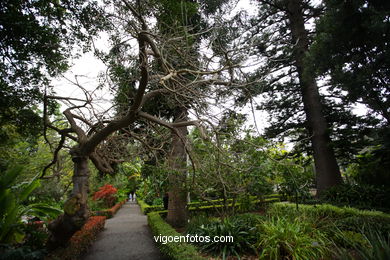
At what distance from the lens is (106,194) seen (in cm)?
1500

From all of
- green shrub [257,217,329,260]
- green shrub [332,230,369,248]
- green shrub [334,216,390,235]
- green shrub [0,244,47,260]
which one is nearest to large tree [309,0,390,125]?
green shrub [334,216,390,235]

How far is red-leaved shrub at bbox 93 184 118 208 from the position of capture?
1378 cm

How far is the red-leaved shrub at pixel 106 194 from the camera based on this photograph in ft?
45.2

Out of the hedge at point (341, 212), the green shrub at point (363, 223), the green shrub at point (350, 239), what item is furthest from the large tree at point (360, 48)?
the green shrub at point (350, 239)

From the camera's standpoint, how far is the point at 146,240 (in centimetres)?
694

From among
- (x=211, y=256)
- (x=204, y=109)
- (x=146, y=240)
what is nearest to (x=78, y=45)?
(x=204, y=109)

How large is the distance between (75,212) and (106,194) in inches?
471

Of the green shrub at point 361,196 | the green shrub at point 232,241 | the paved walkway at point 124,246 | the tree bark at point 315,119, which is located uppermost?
the tree bark at point 315,119

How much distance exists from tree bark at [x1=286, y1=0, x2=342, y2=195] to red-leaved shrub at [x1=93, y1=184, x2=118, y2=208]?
44.3 feet

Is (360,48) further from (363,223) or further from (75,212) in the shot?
(75,212)

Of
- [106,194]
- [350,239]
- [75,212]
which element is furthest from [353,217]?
[106,194]

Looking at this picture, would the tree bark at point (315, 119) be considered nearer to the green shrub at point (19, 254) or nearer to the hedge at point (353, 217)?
the hedge at point (353, 217)

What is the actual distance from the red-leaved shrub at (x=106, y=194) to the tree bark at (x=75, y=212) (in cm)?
972

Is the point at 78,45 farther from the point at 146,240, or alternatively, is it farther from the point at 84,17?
the point at 146,240
